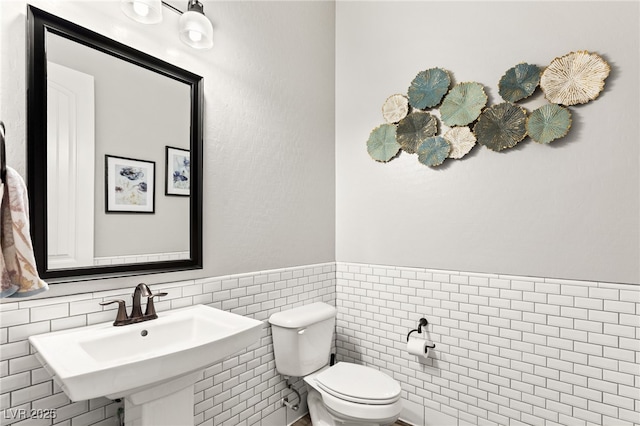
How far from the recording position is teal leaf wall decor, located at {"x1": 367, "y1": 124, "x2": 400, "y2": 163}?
2.25m

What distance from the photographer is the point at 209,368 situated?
169 centimetres

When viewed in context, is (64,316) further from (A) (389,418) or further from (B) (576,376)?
(B) (576,376)

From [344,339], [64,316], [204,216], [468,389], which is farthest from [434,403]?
[64,316]

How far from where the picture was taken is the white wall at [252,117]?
4.16 feet

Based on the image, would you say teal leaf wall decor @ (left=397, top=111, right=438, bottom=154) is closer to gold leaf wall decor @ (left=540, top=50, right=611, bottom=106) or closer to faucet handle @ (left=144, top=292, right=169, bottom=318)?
gold leaf wall decor @ (left=540, top=50, right=611, bottom=106)

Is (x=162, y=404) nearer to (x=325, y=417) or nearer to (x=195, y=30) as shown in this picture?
(x=325, y=417)

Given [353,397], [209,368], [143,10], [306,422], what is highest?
[143,10]

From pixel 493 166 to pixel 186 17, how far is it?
1765mm

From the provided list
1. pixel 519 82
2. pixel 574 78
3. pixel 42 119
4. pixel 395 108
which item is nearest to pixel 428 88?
pixel 395 108

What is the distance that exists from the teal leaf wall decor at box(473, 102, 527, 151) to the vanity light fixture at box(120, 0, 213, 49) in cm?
153

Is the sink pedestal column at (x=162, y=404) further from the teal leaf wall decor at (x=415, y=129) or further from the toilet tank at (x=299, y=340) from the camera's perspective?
the teal leaf wall decor at (x=415, y=129)

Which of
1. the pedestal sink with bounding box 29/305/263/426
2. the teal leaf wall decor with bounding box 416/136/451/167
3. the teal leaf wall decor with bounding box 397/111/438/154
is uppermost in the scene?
the teal leaf wall decor with bounding box 397/111/438/154

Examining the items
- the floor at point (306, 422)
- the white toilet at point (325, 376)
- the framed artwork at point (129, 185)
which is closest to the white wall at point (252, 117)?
the framed artwork at point (129, 185)

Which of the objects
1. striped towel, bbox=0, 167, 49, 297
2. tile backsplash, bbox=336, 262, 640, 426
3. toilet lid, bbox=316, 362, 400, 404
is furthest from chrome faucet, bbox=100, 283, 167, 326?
tile backsplash, bbox=336, 262, 640, 426
